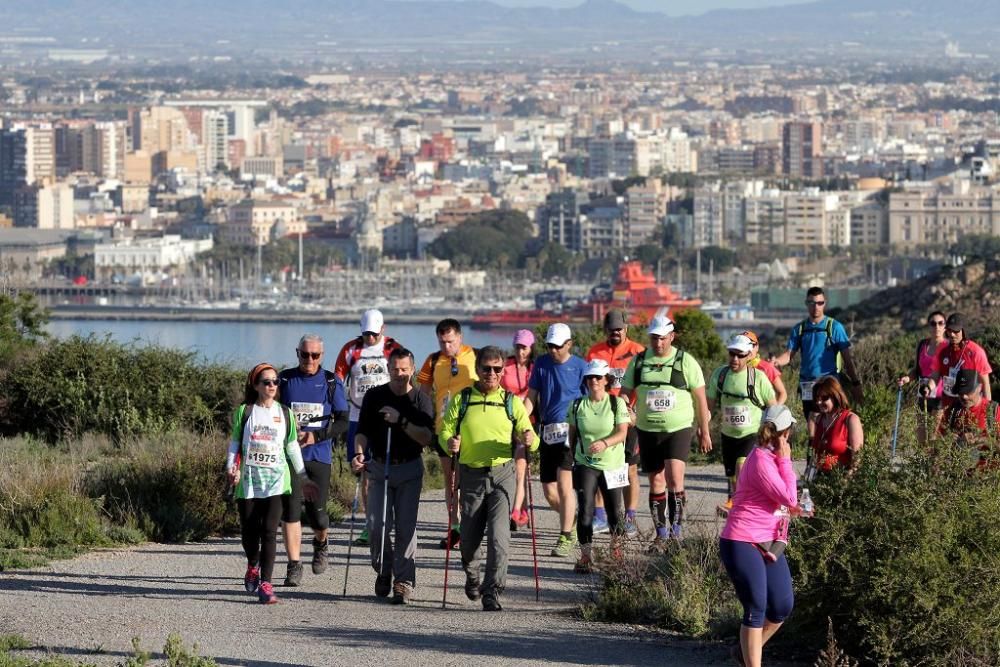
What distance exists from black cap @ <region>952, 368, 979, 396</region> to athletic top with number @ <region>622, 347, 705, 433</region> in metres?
1.37

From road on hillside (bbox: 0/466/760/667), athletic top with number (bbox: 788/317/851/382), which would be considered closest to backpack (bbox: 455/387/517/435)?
road on hillside (bbox: 0/466/760/667)

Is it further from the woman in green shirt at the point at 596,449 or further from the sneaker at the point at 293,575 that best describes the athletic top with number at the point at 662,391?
the sneaker at the point at 293,575

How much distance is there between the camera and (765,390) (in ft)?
28.3

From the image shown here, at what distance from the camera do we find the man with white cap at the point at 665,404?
8.57m

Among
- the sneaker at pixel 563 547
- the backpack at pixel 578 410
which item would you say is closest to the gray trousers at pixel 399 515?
the backpack at pixel 578 410

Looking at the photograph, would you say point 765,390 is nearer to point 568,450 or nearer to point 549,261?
point 568,450

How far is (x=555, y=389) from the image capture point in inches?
339

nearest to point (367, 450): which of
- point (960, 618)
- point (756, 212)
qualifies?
point (960, 618)

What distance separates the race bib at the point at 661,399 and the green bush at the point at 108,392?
396cm

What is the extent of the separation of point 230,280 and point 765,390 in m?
102

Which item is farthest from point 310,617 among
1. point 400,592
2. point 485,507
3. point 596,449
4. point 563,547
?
point 563,547

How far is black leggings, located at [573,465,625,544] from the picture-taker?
8.24 metres

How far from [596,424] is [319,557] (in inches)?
39.2

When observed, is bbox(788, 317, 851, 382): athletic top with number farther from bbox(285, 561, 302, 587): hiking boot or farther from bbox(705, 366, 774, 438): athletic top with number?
bbox(285, 561, 302, 587): hiking boot
